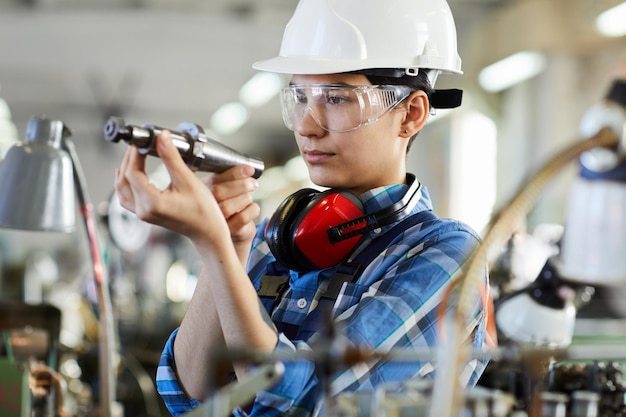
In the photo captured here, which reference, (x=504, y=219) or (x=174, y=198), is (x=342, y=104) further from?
(x=504, y=219)

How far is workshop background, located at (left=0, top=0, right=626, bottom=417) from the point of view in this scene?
8328 mm

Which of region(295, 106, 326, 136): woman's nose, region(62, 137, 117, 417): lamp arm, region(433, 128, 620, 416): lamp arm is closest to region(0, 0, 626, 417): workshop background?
region(62, 137, 117, 417): lamp arm

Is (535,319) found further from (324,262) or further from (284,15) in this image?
(284,15)

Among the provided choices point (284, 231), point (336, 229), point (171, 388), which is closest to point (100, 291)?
point (171, 388)

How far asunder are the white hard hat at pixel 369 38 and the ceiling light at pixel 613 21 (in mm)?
6231

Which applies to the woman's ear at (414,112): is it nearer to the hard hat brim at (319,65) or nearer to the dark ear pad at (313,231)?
the hard hat brim at (319,65)

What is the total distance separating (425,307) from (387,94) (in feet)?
1.55

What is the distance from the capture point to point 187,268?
33.2ft

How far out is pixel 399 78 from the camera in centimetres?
189

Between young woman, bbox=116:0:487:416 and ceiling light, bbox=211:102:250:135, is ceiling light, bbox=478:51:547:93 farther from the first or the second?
young woman, bbox=116:0:487:416

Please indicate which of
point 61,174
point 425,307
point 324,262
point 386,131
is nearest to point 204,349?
point 324,262

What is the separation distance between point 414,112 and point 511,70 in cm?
850

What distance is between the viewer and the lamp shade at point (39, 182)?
216 centimetres

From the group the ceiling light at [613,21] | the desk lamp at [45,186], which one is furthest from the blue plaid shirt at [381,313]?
the ceiling light at [613,21]
